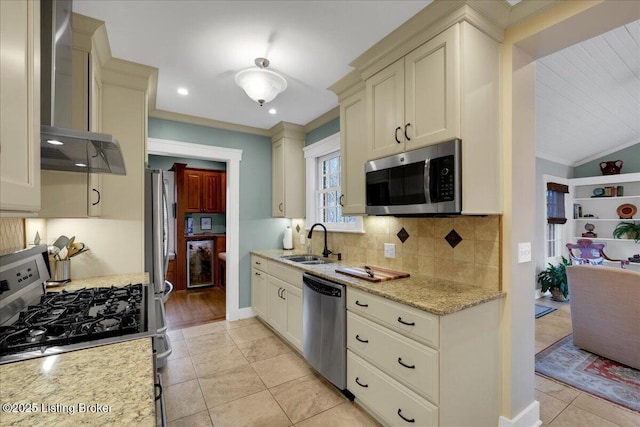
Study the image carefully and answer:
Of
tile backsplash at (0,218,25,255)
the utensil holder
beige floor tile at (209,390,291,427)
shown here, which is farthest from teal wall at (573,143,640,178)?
tile backsplash at (0,218,25,255)

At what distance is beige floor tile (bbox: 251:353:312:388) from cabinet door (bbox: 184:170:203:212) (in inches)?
143

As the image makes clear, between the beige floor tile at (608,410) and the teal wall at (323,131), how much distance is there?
320 cm

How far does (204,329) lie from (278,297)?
1.15 metres

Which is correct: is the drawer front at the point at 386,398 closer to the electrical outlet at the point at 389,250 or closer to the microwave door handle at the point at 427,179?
the electrical outlet at the point at 389,250

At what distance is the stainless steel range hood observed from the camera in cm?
119

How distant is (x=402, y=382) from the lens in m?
1.70

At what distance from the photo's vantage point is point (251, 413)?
2.07 meters

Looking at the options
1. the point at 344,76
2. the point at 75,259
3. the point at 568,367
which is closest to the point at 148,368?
the point at 75,259

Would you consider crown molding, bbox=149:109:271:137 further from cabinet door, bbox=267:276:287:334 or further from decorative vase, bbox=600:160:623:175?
decorative vase, bbox=600:160:623:175

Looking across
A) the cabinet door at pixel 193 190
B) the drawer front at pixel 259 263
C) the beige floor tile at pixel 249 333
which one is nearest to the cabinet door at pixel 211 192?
the cabinet door at pixel 193 190

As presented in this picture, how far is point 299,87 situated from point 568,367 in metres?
3.63

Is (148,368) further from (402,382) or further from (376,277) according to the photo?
(376,277)

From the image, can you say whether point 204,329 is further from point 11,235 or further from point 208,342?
point 11,235

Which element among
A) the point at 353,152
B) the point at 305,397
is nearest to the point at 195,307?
the point at 305,397
